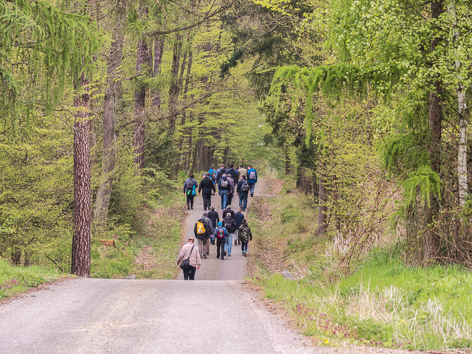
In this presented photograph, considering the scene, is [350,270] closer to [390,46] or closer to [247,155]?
[390,46]

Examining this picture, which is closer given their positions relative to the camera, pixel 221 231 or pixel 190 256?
pixel 190 256

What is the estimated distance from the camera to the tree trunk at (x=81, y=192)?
44.3ft

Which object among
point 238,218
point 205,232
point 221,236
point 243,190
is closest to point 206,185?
point 243,190

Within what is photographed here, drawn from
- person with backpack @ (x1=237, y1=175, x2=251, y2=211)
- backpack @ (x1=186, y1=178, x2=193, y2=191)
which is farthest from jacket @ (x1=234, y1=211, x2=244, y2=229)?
backpack @ (x1=186, y1=178, x2=193, y2=191)

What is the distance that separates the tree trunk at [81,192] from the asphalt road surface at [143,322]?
3.51 m

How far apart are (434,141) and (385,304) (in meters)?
3.75

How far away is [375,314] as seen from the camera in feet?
22.2

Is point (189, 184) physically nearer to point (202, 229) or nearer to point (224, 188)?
point (224, 188)

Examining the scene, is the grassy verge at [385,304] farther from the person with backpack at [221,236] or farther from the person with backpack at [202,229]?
the person with backpack at [221,236]

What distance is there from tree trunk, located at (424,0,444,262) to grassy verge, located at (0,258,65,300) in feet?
25.7

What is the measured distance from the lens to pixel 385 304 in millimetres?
7078

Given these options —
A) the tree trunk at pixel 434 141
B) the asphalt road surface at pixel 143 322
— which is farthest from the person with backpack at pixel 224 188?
the tree trunk at pixel 434 141

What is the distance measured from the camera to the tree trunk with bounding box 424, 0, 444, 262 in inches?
357

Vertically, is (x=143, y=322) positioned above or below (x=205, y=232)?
below
